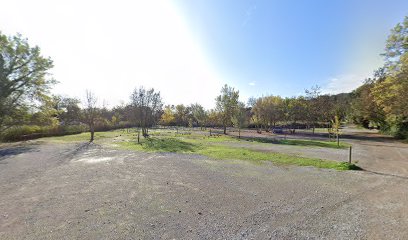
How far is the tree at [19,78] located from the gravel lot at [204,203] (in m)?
14.2

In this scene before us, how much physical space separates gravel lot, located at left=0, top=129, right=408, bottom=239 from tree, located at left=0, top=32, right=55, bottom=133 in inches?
557

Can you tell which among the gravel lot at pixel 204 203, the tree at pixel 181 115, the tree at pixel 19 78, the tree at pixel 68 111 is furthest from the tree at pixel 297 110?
the tree at pixel 68 111

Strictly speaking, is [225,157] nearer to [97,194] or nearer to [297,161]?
[297,161]

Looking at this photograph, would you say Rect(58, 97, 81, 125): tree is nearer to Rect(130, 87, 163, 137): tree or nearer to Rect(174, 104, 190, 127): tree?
Rect(130, 87, 163, 137): tree

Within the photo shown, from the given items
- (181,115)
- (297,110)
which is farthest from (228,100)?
(181,115)

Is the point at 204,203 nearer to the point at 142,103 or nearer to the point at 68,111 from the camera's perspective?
the point at 142,103

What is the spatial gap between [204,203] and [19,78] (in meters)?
28.5

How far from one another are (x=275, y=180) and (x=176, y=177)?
202 inches

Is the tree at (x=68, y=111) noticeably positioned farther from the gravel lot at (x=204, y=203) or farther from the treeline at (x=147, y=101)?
the gravel lot at (x=204, y=203)

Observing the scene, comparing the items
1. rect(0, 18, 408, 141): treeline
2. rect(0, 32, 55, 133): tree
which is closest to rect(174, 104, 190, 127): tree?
rect(0, 18, 408, 141): treeline

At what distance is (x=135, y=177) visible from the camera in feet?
34.4

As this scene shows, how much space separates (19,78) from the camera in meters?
23.4

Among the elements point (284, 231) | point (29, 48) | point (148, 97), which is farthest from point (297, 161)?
point (148, 97)

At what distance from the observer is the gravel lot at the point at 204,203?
5.30 metres
